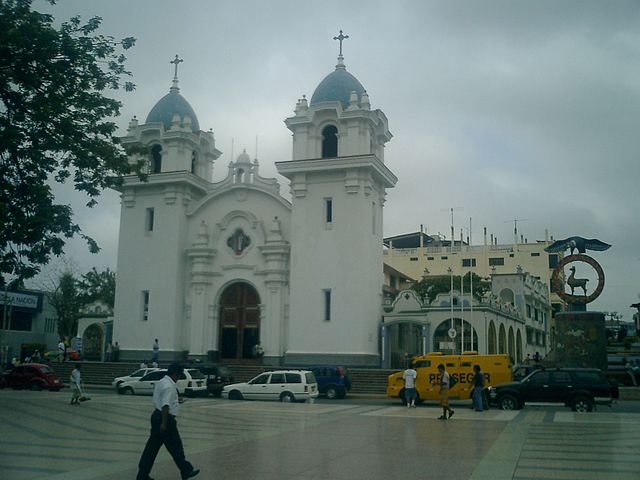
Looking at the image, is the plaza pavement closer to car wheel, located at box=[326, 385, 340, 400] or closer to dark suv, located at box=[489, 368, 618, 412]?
dark suv, located at box=[489, 368, 618, 412]

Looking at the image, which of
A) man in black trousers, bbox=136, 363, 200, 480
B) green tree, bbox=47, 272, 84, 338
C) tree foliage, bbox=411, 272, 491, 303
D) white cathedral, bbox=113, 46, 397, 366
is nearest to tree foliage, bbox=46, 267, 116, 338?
green tree, bbox=47, 272, 84, 338

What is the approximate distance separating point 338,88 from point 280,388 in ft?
66.4

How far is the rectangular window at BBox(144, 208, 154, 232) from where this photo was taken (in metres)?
43.0

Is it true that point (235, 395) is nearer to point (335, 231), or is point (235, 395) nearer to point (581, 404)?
point (335, 231)

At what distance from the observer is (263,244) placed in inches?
1591

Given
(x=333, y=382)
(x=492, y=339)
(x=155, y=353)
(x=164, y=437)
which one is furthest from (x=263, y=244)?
(x=164, y=437)

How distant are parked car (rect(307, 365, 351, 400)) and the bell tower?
5591mm

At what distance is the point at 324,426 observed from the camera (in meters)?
17.7

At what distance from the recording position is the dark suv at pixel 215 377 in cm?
3022

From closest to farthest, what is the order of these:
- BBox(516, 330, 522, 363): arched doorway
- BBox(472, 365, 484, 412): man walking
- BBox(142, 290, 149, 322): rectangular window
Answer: BBox(472, 365, 484, 412): man walking < BBox(142, 290, 149, 322): rectangular window < BBox(516, 330, 522, 363): arched doorway

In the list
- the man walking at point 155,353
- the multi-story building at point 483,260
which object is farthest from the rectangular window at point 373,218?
the multi-story building at point 483,260

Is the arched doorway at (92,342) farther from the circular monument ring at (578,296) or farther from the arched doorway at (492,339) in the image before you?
the circular monument ring at (578,296)

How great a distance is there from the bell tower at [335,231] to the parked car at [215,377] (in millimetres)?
7131

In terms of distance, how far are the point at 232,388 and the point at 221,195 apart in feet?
54.7
